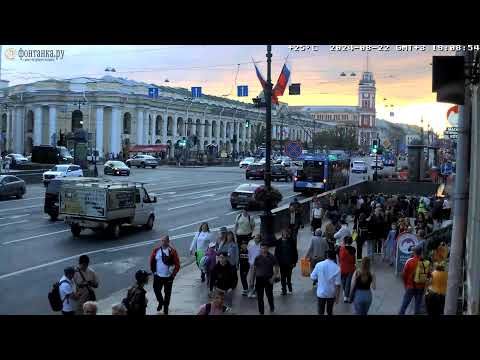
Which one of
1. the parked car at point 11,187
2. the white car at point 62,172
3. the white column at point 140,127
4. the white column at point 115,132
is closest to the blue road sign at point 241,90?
the white car at point 62,172

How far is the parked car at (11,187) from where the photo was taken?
31.3 m

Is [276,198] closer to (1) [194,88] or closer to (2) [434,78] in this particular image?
(2) [434,78]

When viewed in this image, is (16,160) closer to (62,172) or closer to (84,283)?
(62,172)

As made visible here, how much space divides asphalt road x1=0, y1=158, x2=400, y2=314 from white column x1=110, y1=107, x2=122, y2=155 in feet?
100.0

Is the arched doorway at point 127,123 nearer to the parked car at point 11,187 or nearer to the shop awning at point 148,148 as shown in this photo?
the shop awning at point 148,148

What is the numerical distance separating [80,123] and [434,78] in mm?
50461

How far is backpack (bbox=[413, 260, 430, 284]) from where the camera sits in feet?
34.0

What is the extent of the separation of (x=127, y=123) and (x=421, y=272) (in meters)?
64.0

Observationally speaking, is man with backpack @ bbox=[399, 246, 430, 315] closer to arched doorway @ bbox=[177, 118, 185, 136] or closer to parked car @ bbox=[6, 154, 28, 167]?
parked car @ bbox=[6, 154, 28, 167]

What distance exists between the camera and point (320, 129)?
108625 millimetres
